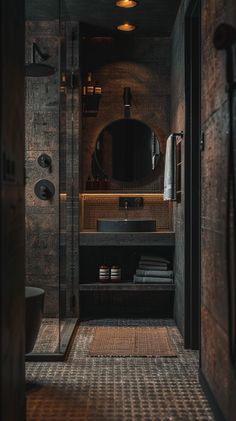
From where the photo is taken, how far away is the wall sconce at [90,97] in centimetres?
539

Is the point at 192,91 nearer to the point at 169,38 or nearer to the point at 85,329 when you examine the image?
the point at 169,38

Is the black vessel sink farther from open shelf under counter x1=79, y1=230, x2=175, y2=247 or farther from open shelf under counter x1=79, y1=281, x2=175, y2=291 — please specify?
open shelf under counter x1=79, y1=281, x2=175, y2=291

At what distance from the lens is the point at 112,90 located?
5.54 metres

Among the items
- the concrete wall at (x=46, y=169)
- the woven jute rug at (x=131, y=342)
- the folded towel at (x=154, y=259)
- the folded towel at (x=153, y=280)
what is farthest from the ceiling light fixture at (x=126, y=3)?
the woven jute rug at (x=131, y=342)

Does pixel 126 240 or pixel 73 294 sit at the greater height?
pixel 126 240

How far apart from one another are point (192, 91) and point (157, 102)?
4.60 feet

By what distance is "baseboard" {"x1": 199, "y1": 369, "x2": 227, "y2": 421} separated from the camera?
8.63 ft

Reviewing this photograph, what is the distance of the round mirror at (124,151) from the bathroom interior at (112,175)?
1cm

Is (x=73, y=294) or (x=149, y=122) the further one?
(x=149, y=122)

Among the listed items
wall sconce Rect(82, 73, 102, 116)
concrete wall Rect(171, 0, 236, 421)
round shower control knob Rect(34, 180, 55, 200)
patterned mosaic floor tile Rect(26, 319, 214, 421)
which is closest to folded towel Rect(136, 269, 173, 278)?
patterned mosaic floor tile Rect(26, 319, 214, 421)

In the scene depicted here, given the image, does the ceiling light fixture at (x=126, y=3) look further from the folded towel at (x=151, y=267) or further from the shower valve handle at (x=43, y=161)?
the folded towel at (x=151, y=267)

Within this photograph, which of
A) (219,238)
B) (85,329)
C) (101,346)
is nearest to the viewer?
(219,238)

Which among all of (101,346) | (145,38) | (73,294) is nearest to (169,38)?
(145,38)

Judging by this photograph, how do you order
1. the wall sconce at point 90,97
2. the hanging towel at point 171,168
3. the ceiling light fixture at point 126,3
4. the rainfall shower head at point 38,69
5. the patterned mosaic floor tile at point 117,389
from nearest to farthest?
1. the patterned mosaic floor tile at point 117,389
2. the rainfall shower head at point 38,69
3. the ceiling light fixture at point 126,3
4. the hanging towel at point 171,168
5. the wall sconce at point 90,97
